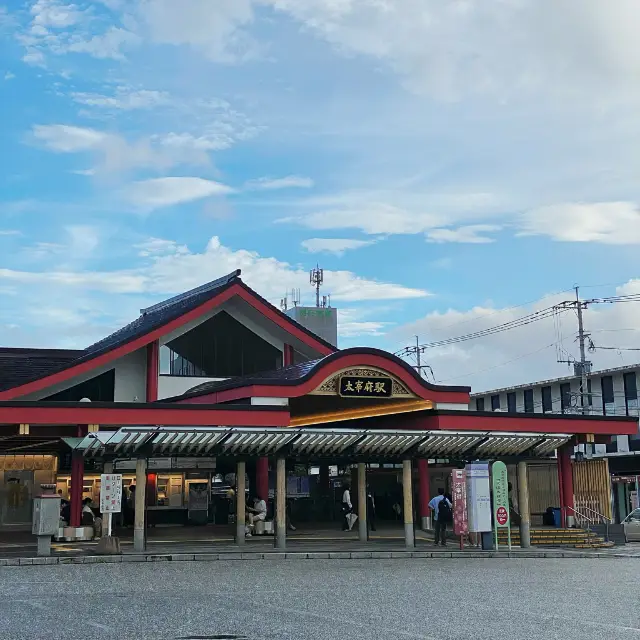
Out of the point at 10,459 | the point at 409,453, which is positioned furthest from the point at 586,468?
the point at 10,459

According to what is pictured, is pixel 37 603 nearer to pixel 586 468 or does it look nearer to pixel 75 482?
pixel 75 482

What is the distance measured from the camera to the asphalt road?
10352 millimetres

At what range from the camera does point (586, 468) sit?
33188 millimetres

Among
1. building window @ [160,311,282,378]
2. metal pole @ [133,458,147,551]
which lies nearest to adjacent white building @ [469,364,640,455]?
building window @ [160,311,282,378]

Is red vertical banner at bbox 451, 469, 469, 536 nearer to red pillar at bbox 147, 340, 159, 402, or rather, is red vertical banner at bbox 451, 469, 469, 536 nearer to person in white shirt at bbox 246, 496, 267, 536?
person in white shirt at bbox 246, 496, 267, 536

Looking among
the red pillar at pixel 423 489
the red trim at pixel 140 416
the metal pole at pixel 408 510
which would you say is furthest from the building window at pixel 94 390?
the red pillar at pixel 423 489

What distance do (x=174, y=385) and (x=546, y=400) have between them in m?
39.0

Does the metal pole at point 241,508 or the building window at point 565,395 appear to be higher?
the building window at point 565,395

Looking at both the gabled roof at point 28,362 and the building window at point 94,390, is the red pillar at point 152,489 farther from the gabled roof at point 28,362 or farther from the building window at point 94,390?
the gabled roof at point 28,362

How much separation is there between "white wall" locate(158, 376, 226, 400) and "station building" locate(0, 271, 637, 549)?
0.04 metres

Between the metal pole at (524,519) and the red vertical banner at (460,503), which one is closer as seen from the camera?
the red vertical banner at (460,503)

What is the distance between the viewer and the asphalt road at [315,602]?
1035cm

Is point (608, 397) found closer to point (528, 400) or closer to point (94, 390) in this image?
point (528, 400)

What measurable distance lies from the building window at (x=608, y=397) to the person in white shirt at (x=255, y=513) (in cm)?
3420
